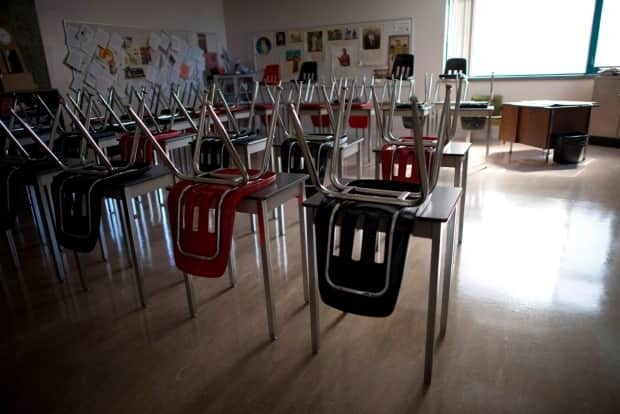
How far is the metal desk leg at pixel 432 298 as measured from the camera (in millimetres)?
1382

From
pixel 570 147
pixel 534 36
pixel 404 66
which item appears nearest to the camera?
pixel 570 147

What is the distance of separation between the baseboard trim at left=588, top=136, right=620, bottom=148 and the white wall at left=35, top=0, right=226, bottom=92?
663 cm

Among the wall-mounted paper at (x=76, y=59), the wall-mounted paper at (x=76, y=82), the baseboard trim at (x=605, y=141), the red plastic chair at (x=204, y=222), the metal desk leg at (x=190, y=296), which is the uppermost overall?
the wall-mounted paper at (x=76, y=59)

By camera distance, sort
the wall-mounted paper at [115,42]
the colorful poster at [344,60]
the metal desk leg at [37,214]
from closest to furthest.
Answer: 1. the metal desk leg at [37,214]
2. the wall-mounted paper at [115,42]
3. the colorful poster at [344,60]

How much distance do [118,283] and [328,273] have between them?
1561 millimetres

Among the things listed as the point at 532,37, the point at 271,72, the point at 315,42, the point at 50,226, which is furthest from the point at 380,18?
the point at 50,226

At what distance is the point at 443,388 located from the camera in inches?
61.8

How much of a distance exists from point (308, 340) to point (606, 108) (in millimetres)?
5790

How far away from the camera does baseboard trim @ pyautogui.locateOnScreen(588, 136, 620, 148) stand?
5.62 metres

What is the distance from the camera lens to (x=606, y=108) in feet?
18.5

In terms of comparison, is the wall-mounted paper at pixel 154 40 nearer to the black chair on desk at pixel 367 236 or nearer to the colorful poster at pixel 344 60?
the colorful poster at pixel 344 60

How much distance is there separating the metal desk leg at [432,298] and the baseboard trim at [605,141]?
5.62m

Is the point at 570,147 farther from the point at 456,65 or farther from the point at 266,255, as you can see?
the point at 266,255

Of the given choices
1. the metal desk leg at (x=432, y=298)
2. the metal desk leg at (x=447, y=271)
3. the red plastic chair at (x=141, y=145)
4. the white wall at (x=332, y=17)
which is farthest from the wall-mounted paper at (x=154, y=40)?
the metal desk leg at (x=432, y=298)
